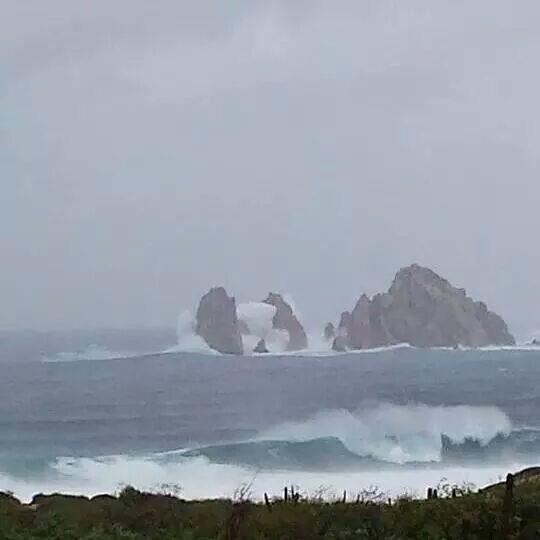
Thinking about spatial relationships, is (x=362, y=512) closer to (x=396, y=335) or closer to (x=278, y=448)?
(x=278, y=448)

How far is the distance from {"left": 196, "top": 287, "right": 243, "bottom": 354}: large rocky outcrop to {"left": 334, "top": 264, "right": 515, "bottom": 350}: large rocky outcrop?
427 centimetres

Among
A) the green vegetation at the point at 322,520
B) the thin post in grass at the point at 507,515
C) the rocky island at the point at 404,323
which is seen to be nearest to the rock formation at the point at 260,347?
the rocky island at the point at 404,323

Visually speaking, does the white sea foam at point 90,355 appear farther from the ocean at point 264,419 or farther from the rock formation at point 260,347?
the rock formation at point 260,347

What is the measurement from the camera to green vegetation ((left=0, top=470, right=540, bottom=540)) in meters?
7.06

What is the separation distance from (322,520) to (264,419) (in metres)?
22.9

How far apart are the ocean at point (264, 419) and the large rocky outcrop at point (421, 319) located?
56 cm

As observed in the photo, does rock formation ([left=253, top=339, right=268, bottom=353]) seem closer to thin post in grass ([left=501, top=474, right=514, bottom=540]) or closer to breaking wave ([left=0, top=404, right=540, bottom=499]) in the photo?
breaking wave ([left=0, top=404, right=540, bottom=499])

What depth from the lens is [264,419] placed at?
2991 cm

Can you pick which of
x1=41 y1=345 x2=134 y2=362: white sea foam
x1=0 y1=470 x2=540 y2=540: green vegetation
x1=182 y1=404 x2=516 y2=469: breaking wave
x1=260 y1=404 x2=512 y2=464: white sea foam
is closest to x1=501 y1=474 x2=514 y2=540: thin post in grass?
x1=0 y1=470 x2=540 y2=540: green vegetation

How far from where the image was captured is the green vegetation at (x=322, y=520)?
278 inches

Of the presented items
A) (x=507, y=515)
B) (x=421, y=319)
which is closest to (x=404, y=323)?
(x=421, y=319)

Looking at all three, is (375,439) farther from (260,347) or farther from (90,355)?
(90,355)

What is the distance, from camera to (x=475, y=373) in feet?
117

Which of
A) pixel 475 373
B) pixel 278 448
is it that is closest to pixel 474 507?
pixel 278 448
